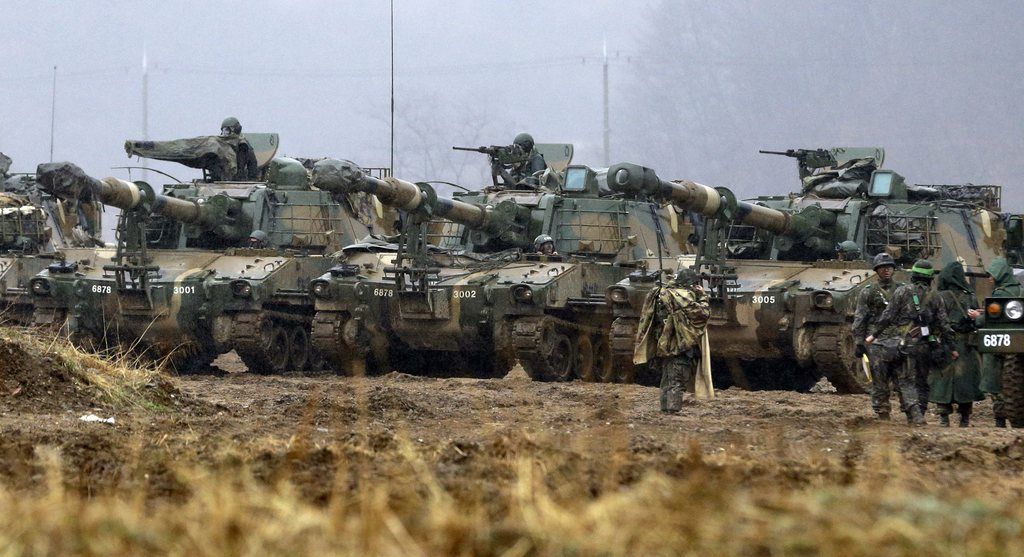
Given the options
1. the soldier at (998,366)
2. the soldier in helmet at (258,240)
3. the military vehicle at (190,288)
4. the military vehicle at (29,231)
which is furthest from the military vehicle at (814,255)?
the military vehicle at (29,231)

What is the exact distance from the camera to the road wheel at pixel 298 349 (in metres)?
21.3

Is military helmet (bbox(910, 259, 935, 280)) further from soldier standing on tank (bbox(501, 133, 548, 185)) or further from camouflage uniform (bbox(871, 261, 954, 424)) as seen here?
soldier standing on tank (bbox(501, 133, 548, 185))

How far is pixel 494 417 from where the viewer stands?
41.7ft

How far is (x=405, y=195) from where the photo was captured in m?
18.6

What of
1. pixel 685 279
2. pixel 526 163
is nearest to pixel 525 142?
pixel 526 163

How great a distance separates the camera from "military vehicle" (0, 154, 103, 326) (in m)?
21.1

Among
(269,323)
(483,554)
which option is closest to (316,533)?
(483,554)

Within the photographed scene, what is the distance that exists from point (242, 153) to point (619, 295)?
871 cm

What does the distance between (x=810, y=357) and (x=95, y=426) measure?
8.52 metres

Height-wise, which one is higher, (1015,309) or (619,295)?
(1015,309)

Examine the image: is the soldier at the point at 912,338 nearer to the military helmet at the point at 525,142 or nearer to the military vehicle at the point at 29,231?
the military vehicle at the point at 29,231

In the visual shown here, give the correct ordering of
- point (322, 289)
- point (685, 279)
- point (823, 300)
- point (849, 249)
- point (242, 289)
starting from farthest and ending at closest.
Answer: point (242, 289), point (322, 289), point (849, 249), point (823, 300), point (685, 279)

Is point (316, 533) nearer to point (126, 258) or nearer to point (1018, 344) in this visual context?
point (1018, 344)

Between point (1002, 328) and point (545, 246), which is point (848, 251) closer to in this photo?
point (545, 246)
